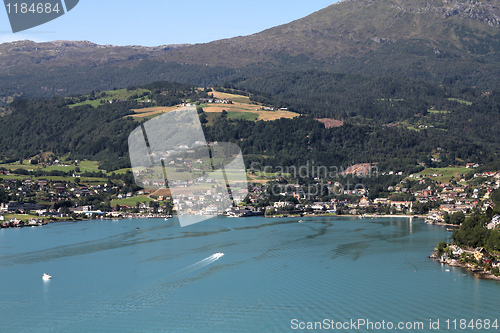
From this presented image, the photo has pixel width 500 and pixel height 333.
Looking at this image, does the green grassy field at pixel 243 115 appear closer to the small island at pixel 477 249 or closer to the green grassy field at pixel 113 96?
the green grassy field at pixel 113 96

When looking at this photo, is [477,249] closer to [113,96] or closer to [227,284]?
[227,284]

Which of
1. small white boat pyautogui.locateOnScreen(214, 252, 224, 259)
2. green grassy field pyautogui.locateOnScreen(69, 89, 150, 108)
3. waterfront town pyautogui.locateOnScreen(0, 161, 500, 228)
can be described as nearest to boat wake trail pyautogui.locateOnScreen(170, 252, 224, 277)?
small white boat pyautogui.locateOnScreen(214, 252, 224, 259)

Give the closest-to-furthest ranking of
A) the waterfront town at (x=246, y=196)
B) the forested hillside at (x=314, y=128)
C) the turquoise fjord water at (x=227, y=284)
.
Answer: the turquoise fjord water at (x=227, y=284) → the waterfront town at (x=246, y=196) → the forested hillside at (x=314, y=128)

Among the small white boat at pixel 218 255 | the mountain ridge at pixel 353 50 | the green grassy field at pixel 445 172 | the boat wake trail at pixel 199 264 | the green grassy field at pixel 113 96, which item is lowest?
the green grassy field at pixel 445 172

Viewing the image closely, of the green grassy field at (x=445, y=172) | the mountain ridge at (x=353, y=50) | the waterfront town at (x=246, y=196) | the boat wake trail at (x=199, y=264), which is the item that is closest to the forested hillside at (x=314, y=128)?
the green grassy field at (x=445, y=172)

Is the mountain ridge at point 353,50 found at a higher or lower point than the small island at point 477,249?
higher

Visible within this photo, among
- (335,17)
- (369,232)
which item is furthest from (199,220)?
(335,17)

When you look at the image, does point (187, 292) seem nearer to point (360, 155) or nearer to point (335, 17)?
point (360, 155)

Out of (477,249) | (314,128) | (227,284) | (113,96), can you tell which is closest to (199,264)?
(227,284)
